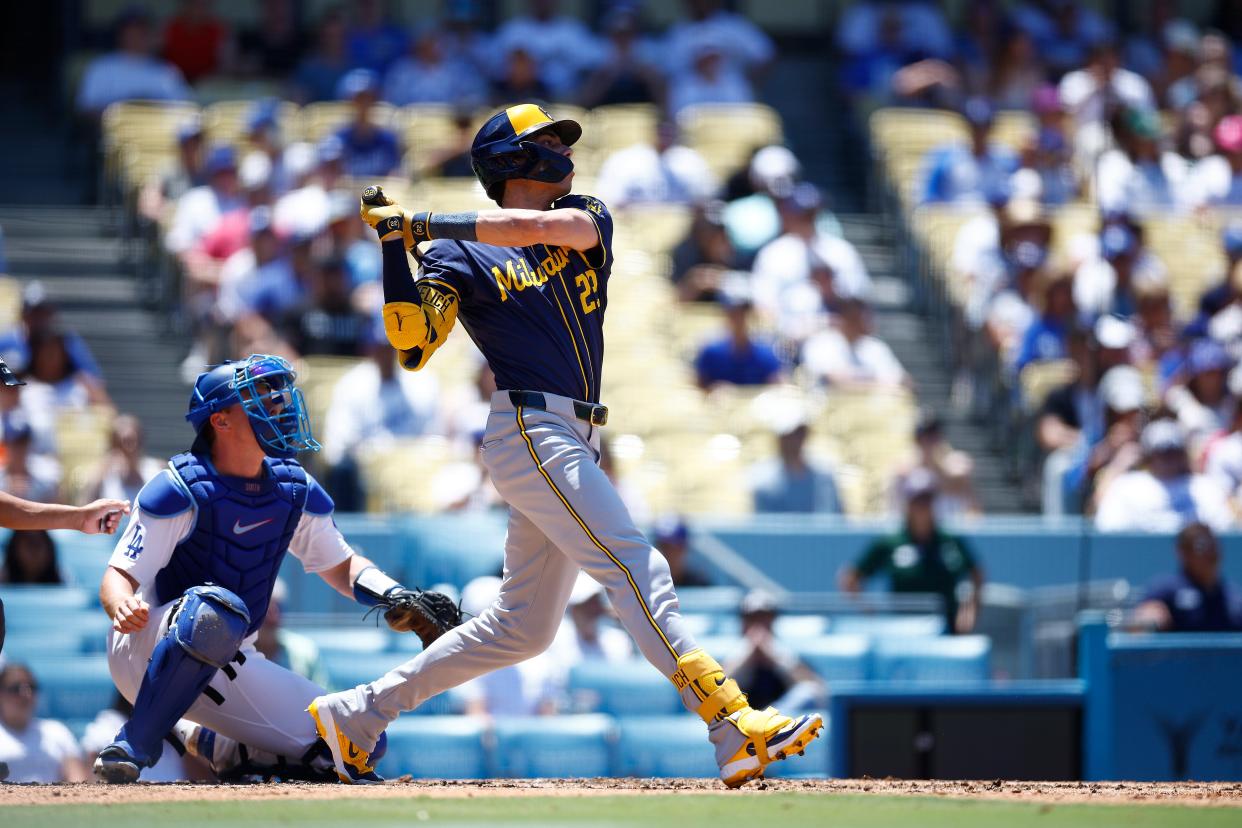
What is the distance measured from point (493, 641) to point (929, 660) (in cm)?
418

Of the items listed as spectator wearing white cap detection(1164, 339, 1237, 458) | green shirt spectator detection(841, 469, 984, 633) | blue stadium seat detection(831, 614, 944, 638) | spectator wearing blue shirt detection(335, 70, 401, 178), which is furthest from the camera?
spectator wearing blue shirt detection(335, 70, 401, 178)

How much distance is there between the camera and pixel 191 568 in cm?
597

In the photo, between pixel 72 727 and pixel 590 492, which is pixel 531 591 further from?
pixel 72 727

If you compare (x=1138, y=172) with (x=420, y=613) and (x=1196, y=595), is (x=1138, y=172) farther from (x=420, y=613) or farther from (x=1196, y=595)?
(x=420, y=613)

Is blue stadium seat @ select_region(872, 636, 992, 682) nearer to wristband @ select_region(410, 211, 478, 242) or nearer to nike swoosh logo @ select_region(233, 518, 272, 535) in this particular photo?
nike swoosh logo @ select_region(233, 518, 272, 535)

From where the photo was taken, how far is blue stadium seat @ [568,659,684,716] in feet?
30.0

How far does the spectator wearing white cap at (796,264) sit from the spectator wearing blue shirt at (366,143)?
2.42 m

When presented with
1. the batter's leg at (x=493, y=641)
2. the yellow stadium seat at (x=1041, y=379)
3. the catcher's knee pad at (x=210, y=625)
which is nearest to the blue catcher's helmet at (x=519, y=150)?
the batter's leg at (x=493, y=641)

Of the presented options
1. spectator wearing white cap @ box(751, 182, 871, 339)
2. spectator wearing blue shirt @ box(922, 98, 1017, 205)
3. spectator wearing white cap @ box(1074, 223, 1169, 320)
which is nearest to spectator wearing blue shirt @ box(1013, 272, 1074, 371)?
spectator wearing white cap @ box(1074, 223, 1169, 320)

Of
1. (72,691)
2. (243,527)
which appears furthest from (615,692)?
(243,527)

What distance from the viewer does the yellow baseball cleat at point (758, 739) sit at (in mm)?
5359

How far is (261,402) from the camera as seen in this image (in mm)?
5961

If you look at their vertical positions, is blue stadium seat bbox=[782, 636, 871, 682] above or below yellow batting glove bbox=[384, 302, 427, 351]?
below

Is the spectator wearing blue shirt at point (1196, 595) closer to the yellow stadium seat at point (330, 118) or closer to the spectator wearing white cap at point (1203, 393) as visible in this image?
the spectator wearing white cap at point (1203, 393)
